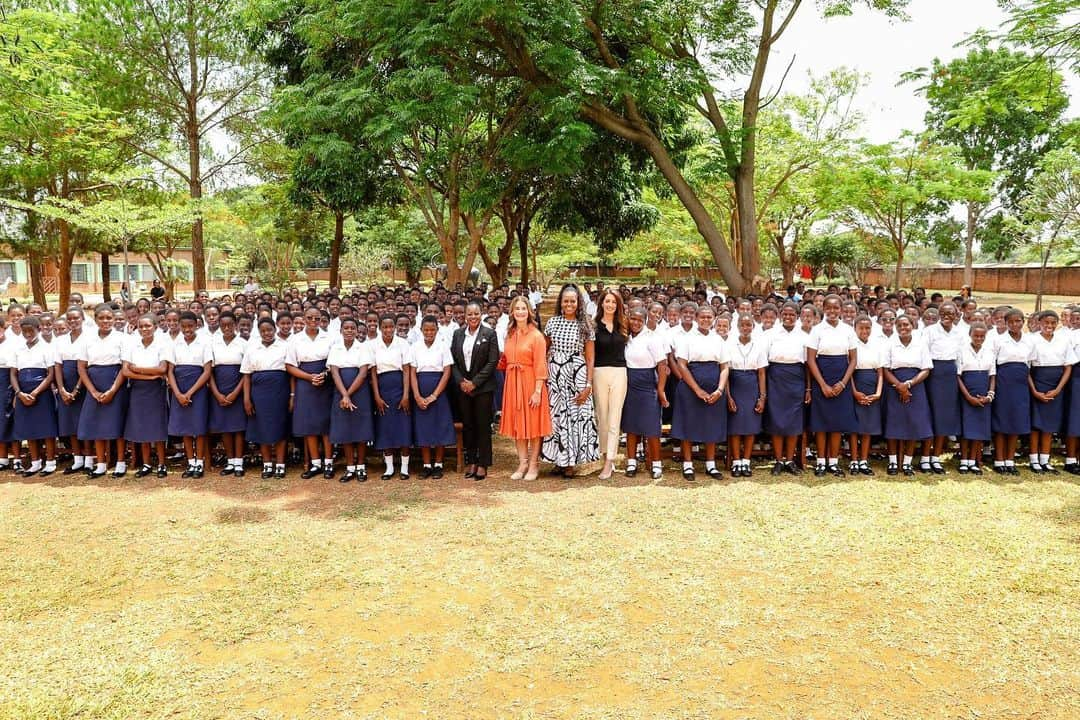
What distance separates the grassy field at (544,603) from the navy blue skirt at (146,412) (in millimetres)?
583

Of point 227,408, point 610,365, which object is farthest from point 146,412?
point 610,365

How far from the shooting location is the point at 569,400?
6.76m

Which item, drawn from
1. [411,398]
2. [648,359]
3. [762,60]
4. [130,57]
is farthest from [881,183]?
[130,57]

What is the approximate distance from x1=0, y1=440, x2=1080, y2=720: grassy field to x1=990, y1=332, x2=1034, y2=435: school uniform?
0.63 m

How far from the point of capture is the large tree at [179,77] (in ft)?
63.7

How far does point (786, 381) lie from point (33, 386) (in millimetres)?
6973

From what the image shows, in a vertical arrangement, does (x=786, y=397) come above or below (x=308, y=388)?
below

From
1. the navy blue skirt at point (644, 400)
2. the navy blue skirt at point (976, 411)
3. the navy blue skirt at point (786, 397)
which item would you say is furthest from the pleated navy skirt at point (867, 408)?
the navy blue skirt at point (644, 400)

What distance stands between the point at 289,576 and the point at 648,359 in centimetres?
363

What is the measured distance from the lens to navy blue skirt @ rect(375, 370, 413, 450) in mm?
6801

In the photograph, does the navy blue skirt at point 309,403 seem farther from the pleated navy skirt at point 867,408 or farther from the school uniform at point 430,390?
the pleated navy skirt at point 867,408

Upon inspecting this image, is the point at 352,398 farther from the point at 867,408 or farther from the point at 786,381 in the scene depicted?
the point at 867,408

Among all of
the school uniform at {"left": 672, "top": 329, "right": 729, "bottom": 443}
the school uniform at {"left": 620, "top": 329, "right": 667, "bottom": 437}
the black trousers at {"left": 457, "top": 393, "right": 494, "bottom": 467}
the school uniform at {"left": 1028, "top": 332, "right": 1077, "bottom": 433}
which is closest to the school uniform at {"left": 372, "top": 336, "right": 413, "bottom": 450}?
the black trousers at {"left": 457, "top": 393, "right": 494, "bottom": 467}

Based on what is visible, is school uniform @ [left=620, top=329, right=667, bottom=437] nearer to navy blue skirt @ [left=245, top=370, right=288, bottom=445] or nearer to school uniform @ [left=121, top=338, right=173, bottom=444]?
navy blue skirt @ [left=245, top=370, right=288, bottom=445]
